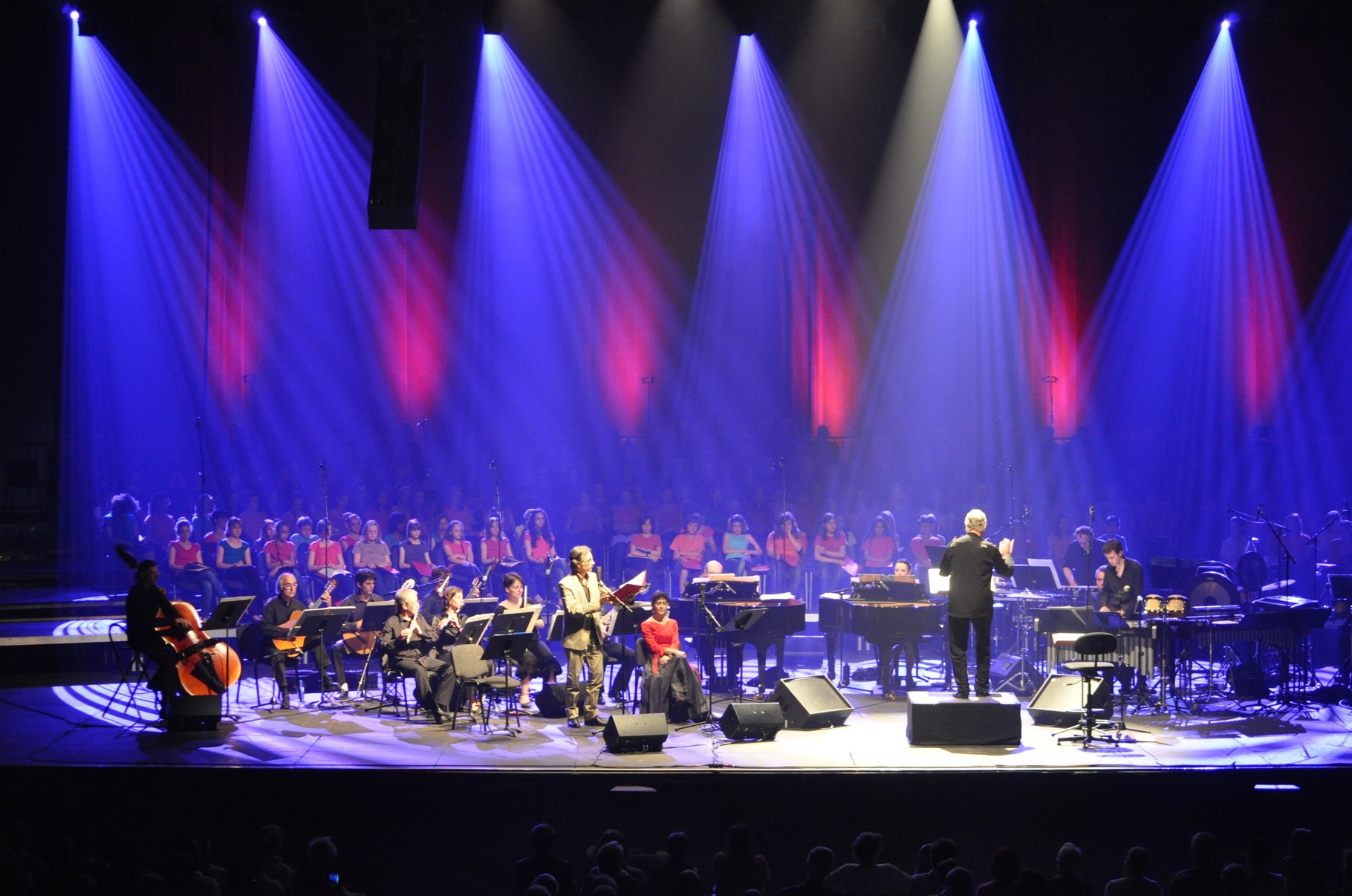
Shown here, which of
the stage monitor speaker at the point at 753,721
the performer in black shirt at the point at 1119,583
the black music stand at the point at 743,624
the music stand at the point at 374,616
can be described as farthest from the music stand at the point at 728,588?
the performer in black shirt at the point at 1119,583

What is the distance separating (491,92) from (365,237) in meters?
3.21

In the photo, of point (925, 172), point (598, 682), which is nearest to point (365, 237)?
point (925, 172)

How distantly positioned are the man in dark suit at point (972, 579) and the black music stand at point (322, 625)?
20.4 feet

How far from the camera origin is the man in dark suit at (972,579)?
10.3 m

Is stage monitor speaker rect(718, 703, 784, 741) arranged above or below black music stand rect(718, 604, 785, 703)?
below

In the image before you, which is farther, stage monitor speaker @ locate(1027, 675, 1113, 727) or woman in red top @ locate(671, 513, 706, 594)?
woman in red top @ locate(671, 513, 706, 594)

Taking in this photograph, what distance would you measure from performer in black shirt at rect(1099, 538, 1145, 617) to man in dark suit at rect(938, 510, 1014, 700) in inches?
87.9

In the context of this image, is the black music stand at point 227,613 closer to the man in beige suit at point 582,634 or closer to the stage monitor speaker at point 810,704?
the man in beige suit at point 582,634

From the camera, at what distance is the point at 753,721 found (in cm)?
1062

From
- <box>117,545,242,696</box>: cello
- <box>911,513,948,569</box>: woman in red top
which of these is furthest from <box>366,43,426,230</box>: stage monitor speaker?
<box>911,513,948,569</box>: woman in red top

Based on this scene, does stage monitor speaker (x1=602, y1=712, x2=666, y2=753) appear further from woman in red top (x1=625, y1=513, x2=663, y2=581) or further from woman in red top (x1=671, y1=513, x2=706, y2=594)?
woman in red top (x1=625, y1=513, x2=663, y2=581)

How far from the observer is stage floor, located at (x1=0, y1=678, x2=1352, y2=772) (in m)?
9.52

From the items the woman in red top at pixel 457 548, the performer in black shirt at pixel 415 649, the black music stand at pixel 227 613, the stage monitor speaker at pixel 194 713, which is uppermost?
the woman in red top at pixel 457 548

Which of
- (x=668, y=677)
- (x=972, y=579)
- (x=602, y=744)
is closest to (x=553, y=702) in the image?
(x=668, y=677)
